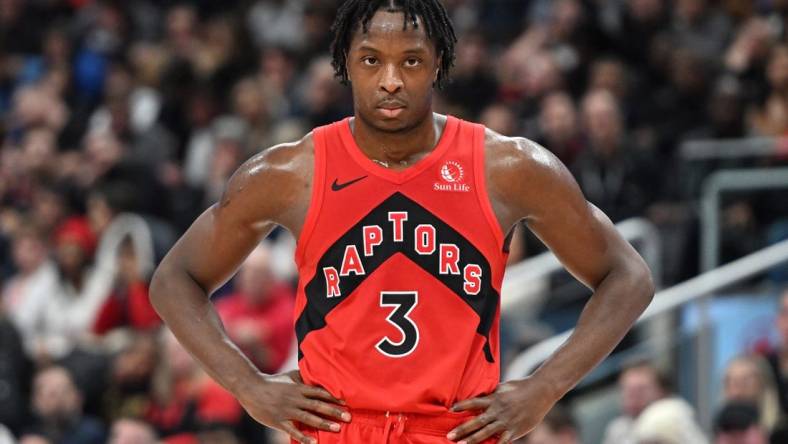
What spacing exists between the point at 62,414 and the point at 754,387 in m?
4.50

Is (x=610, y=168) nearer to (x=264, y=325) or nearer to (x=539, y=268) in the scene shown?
(x=539, y=268)

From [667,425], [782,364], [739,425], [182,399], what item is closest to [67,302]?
[182,399]

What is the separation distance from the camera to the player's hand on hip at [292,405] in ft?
14.1

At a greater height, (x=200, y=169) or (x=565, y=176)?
(x=565, y=176)

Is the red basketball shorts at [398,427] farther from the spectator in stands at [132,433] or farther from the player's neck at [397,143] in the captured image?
the spectator in stands at [132,433]

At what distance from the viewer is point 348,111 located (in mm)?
12656

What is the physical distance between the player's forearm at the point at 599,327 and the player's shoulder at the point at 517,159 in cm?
38

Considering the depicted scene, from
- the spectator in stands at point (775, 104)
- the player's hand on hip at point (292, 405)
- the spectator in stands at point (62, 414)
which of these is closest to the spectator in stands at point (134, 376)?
the spectator in stands at point (62, 414)

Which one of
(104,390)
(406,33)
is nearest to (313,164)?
(406,33)

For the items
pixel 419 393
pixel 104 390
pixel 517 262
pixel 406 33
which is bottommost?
pixel 104 390

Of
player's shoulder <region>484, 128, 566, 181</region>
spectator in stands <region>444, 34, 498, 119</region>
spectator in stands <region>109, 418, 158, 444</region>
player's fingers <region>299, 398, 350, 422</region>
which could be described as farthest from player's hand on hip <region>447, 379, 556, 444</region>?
spectator in stands <region>444, 34, 498, 119</region>

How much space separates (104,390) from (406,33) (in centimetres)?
667

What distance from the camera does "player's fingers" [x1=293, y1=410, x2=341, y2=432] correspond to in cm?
429

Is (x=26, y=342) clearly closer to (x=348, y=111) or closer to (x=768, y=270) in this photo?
(x=348, y=111)
